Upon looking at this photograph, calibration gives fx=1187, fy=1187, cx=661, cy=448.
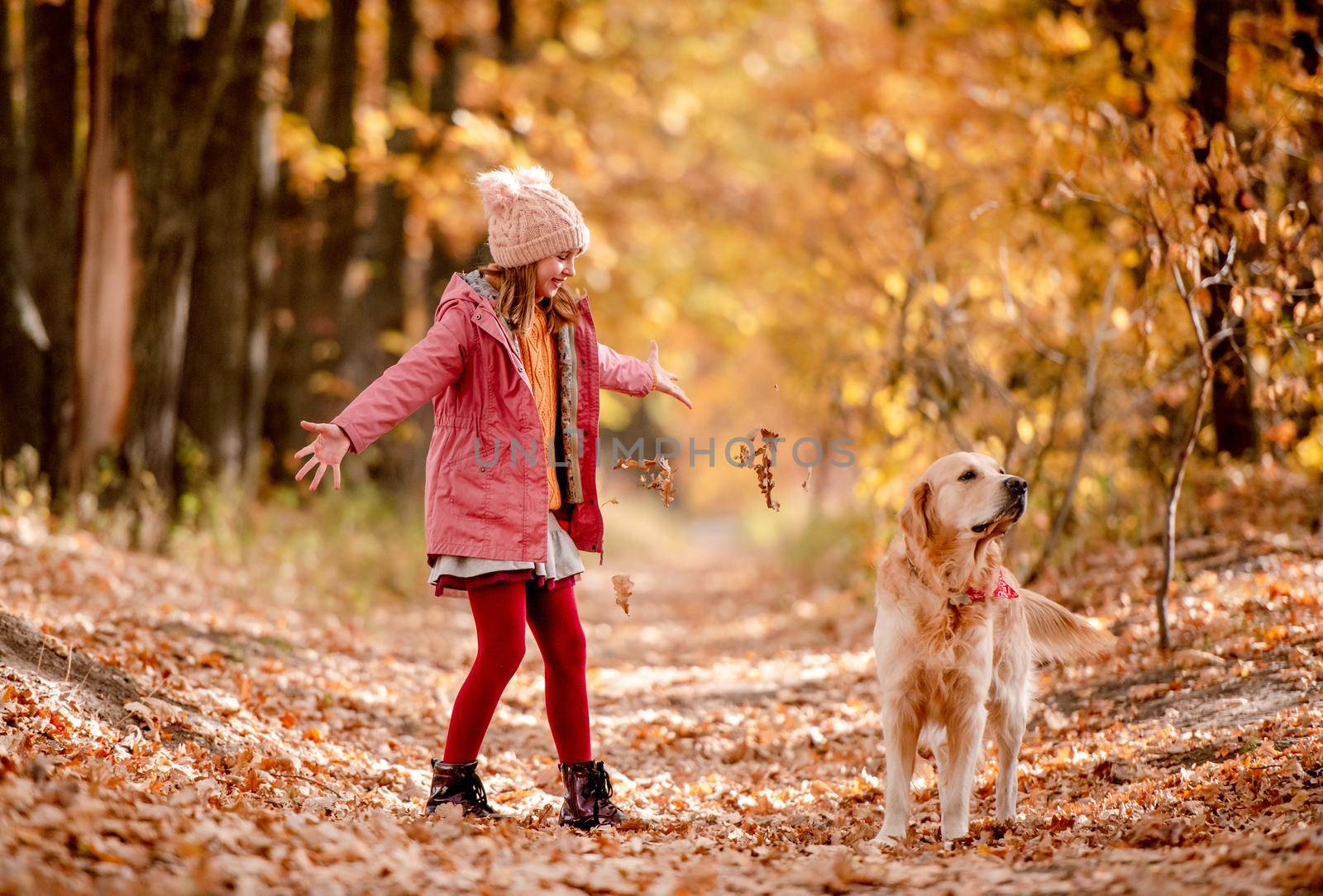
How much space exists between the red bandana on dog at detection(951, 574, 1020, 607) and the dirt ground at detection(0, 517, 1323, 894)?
79 cm

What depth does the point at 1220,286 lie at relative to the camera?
6973mm

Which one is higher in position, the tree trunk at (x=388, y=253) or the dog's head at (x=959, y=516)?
the tree trunk at (x=388, y=253)

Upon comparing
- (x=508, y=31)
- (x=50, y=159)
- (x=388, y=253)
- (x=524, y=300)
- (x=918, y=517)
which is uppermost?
(x=508, y=31)

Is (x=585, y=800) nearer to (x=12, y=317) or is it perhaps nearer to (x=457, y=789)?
(x=457, y=789)

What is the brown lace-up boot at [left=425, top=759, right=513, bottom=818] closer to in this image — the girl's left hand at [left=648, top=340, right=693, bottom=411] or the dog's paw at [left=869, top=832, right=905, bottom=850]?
the dog's paw at [left=869, top=832, right=905, bottom=850]

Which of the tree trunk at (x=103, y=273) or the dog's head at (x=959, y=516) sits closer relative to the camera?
the dog's head at (x=959, y=516)

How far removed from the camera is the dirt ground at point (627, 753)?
3197 millimetres

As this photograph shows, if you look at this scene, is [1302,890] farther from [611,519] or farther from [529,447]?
[611,519]

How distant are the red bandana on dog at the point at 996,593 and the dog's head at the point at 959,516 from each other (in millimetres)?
38

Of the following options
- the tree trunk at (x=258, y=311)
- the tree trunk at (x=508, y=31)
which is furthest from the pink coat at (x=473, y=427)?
the tree trunk at (x=508, y=31)

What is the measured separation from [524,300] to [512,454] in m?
0.57

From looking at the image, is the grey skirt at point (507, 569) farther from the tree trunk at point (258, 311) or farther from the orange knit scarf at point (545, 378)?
the tree trunk at point (258, 311)

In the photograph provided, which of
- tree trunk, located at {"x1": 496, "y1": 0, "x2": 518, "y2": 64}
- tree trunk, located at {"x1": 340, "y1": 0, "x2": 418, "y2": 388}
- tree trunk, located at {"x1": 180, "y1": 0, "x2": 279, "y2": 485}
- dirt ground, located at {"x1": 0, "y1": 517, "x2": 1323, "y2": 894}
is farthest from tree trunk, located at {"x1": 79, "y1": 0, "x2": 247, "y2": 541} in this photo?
tree trunk, located at {"x1": 496, "y1": 0, "x2": 518, "y2": 64}

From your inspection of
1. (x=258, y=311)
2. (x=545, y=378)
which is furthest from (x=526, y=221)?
(x=258, y=311)
